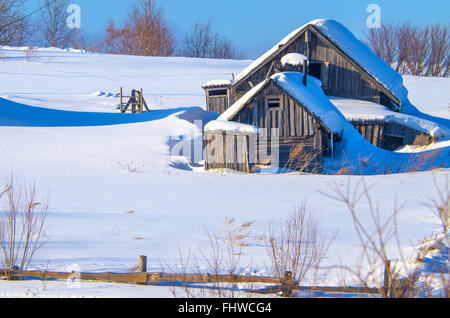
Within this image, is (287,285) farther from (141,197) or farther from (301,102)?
(301,102)

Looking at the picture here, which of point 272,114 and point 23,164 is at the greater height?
point 272,114

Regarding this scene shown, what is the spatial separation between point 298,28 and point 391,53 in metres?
33.1

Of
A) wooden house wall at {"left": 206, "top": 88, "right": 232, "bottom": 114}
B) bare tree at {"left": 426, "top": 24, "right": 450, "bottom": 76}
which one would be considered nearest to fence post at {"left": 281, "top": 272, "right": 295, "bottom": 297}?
wooden house wall at {"left": 206, "top": 88, "right": 232, "bottom": 114}

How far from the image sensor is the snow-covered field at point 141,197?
554 centimetres

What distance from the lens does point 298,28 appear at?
22453mm

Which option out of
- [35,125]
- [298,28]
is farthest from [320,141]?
[35,125]

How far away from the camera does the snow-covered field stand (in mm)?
5539

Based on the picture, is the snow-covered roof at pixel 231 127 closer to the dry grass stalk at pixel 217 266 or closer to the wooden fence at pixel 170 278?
the dry grass stalk at pixel 217 266

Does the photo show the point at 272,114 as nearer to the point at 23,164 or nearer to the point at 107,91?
the point at 23,164

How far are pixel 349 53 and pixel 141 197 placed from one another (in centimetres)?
1620

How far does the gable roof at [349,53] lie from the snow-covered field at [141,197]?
5.98 metres

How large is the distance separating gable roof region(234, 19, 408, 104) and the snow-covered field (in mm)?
5978

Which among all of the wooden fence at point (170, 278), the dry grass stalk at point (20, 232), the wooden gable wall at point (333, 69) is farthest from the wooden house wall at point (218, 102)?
the wooden fence at point (170, 278)

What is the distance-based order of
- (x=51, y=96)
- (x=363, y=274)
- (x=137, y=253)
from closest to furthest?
(x=363, y=274) < (x=137, y=253) < (x=51, y=96)
